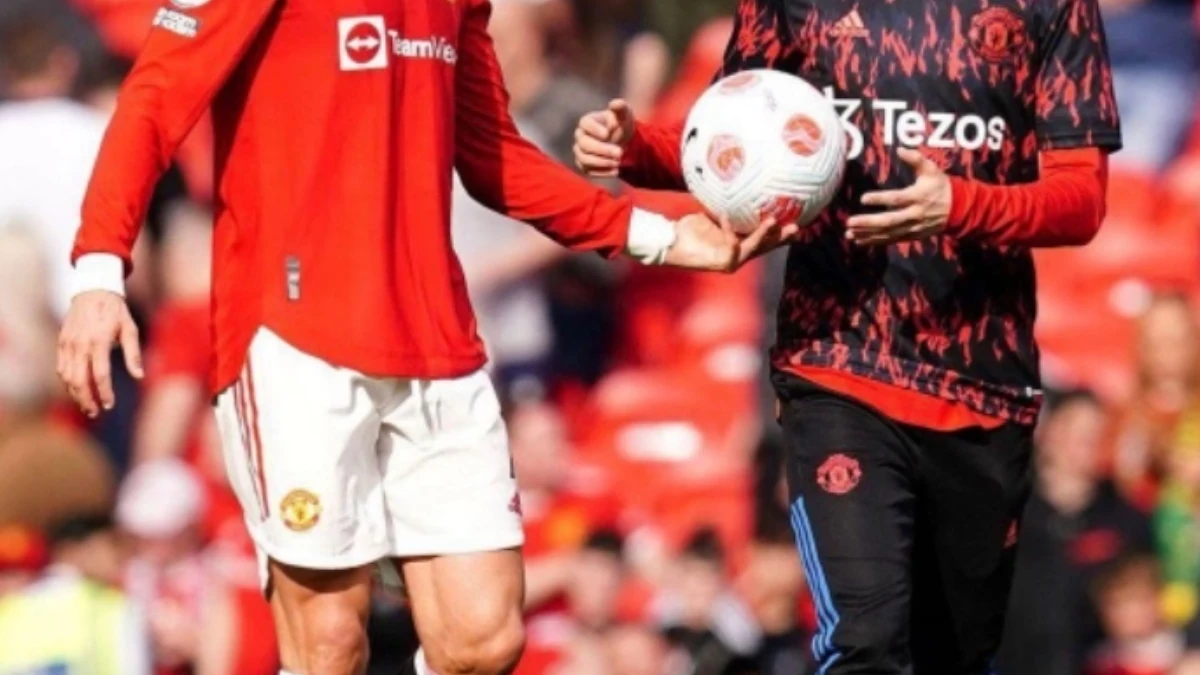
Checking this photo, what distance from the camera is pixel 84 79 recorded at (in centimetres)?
1062

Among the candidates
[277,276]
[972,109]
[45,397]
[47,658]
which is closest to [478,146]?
[277,276]

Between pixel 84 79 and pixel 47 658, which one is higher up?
pixel 84 79

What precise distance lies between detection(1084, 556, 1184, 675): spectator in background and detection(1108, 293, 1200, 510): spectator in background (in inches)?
24.9

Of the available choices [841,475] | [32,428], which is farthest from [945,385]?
[32,428]

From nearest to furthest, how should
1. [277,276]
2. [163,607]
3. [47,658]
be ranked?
[277,276]
[47,658]
[163,607]

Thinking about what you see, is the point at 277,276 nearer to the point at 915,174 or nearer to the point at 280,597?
the point at 280,597

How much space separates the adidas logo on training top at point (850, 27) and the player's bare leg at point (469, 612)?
55.1 inches

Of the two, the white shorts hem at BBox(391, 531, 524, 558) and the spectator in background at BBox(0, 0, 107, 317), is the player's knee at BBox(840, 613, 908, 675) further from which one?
the spectator in background at BBox(0, 0, 107, 317)

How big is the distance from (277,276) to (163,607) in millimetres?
4088

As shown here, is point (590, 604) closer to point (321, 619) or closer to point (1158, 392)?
point (1158, 392)

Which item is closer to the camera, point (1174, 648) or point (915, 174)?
point (915, 174)

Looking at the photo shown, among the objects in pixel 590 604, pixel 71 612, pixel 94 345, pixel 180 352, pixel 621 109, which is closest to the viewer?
pixel 94 345

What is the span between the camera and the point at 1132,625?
9953mm

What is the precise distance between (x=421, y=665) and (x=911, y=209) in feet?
4.92
